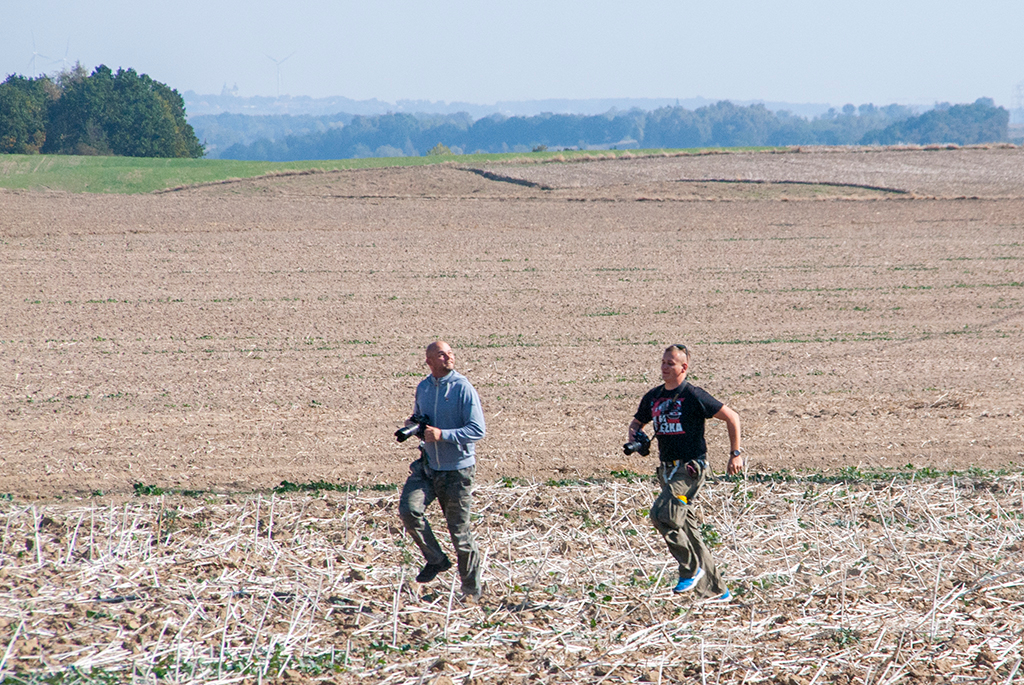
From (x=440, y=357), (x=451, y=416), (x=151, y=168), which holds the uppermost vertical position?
(x=151, y=168)

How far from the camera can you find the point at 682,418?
715cm

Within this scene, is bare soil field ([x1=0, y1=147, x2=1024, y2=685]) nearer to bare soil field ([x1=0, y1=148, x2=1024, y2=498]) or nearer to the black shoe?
bare soil field ([x1=0, y1=148, x2=1024, y2=498])

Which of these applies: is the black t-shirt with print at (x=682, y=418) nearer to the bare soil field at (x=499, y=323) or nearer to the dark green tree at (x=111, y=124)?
the bare soil field at (x=499, y=323)

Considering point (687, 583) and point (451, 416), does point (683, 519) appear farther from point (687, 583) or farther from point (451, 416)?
A: point (451, 416)

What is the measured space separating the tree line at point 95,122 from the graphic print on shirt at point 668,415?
77.1 m

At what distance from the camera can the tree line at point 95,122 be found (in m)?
75.1

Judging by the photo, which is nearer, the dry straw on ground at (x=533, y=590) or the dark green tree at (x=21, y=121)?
the dry straw on ground at (x=533, y=590)

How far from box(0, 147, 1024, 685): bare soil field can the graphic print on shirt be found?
157 cm

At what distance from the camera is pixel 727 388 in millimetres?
14328

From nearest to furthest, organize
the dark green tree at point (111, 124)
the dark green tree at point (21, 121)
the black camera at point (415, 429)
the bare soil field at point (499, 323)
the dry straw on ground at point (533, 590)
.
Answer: the dry straw on ground at point (533, 590), the black camera at point (415, 429), the bare soil field at point (499, 323), the dark green tree at point (21, 121), the dark green tree at point (111, 124)

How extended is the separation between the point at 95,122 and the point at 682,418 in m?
82.2

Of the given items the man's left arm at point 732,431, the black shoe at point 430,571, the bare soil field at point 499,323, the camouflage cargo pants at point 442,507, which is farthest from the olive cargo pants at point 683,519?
Answer: the bare soil field at point 499,323

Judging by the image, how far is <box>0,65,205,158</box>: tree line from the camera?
246 ft

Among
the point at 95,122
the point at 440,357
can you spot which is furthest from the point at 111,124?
the point at 440,357
